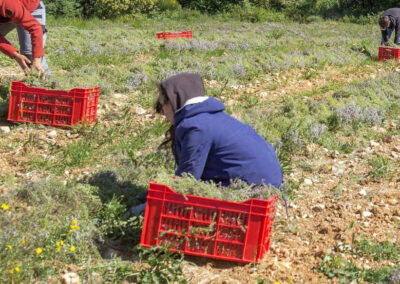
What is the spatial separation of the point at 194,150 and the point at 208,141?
0.38ft

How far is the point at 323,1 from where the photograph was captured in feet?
95.2

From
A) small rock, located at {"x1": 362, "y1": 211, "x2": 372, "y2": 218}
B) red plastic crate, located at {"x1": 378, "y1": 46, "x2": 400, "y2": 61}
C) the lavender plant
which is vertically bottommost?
small rock, located at {"x1": 362, "y1": 211, "x2": 372, "y2": 218}

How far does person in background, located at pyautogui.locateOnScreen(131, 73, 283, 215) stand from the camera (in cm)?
366

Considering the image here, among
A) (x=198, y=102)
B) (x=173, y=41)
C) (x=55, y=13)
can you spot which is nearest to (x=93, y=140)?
(x=198, y=102)

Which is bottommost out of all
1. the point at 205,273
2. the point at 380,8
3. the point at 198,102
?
the point at 205,273

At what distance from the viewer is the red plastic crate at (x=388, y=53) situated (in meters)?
11.5

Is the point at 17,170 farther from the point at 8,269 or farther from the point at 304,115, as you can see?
the point at 304,115

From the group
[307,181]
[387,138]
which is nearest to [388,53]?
[387,138]

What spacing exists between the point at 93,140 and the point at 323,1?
25712 mm

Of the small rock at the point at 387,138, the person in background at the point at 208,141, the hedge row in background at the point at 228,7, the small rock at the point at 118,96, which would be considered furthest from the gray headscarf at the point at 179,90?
the hedge row in background at the point at 228,7

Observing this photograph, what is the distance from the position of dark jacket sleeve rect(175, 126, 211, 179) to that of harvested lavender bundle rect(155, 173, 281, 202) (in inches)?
2.6

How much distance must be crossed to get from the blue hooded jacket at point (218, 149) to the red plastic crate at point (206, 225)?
13.1 inches

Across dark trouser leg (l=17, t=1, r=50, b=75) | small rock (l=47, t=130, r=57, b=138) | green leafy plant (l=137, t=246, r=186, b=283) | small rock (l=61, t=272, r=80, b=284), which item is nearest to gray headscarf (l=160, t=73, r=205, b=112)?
green leafy plant (l=137, t=246, r=186, b=283)

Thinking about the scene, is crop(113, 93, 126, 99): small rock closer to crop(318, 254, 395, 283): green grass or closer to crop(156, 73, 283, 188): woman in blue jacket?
crop(156, 73, 283, 188): woman in blue jacket
